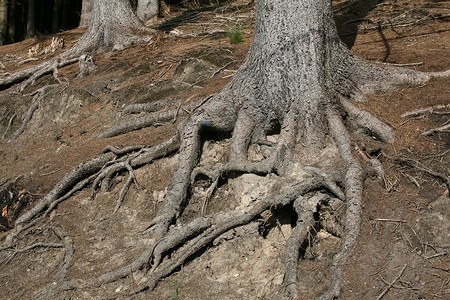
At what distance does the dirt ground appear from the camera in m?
3.69

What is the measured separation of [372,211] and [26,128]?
6188mm

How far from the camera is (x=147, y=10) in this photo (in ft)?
37.1

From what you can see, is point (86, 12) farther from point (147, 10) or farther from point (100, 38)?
point (100, 38)

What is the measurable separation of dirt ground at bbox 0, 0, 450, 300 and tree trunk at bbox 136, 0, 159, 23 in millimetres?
3008

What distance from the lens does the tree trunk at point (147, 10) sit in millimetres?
11305

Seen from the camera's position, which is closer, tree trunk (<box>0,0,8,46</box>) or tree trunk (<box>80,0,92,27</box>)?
tree trunk (<box>80,0,92,27</box>)

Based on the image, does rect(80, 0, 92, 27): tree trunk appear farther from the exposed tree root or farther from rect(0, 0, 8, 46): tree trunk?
the exposed tree root

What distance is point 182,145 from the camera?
509 centimetres

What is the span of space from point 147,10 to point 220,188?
7.81m

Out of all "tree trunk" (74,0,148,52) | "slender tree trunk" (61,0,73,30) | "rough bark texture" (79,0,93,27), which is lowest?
"slender tree trunk" (61,0,73,30)

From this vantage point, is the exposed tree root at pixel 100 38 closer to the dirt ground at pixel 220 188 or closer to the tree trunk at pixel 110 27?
the tree trunk at pixel 110 27

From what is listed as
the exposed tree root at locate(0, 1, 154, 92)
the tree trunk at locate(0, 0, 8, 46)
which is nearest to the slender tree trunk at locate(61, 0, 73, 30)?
the tree trunk at locate(0, 0, 8, 46)

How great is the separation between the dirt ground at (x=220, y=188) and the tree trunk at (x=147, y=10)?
301 centimetres

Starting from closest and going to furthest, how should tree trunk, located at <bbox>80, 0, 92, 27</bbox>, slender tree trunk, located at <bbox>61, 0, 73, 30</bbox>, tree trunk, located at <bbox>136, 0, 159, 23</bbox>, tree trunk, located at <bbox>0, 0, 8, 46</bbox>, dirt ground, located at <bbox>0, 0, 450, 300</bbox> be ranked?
dirt ground, located at <bbox>0, 0, 450, 300</bbox> < tree trunk, located at <bbox>136, 0, 159, 23</bbox> < tree trunk, located at <bbox>80, 0, 92, 27</bbox> < tree trunk, located at <bbox>0, 0, 8, 46</bbox> < slender tree trunk, located at <bbox>61, 0, 73, 30</bbox>
